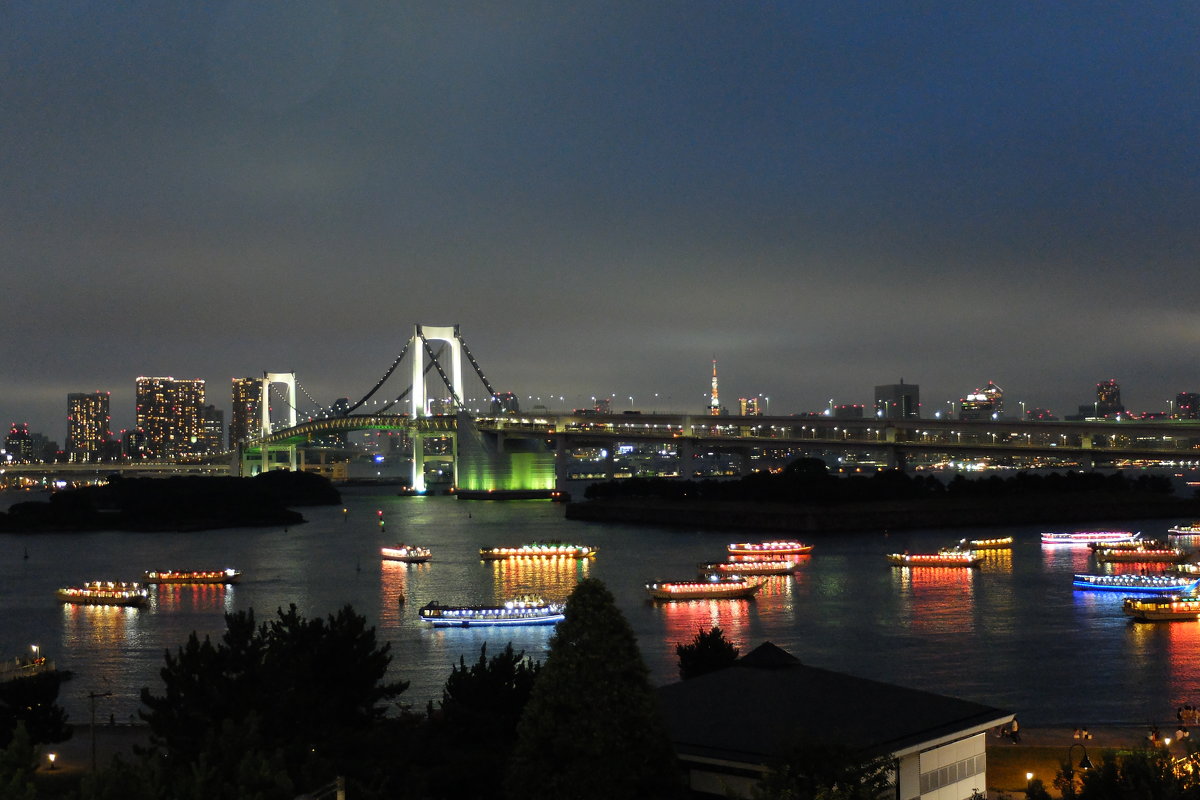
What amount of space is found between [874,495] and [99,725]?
81.6 feet

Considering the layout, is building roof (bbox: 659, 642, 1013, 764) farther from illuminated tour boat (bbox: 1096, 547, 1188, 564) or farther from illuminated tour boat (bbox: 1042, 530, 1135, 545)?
illuminated tour boat (bbox: 1042, 530, 1135, 545)

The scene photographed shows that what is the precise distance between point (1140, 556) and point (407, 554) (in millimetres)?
13149

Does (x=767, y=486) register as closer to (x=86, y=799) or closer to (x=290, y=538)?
(x=290, y=538)

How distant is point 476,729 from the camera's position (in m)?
6.78

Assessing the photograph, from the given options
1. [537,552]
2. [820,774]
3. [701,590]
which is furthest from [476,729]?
[537,552]

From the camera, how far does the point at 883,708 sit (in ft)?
18.9

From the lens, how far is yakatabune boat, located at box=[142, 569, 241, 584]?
21.1 metres

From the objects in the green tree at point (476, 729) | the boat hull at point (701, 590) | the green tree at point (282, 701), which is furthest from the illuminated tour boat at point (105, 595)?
the green tree at point (476, 729)

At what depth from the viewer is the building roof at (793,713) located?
212 inches

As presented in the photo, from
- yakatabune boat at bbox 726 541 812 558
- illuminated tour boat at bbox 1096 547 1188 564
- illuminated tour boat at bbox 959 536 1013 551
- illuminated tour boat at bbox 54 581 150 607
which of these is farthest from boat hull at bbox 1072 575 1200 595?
illuminated tour boat at bbox 54 581 150 607

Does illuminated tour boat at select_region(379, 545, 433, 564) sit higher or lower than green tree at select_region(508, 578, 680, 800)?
lower

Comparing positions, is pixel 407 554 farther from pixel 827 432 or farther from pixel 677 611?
pixel 827 432

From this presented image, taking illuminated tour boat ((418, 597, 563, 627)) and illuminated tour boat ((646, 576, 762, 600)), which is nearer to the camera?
illuminated tour boat ((418, 597, 563, 627))

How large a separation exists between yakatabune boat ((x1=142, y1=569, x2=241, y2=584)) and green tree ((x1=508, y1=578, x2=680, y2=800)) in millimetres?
16948
